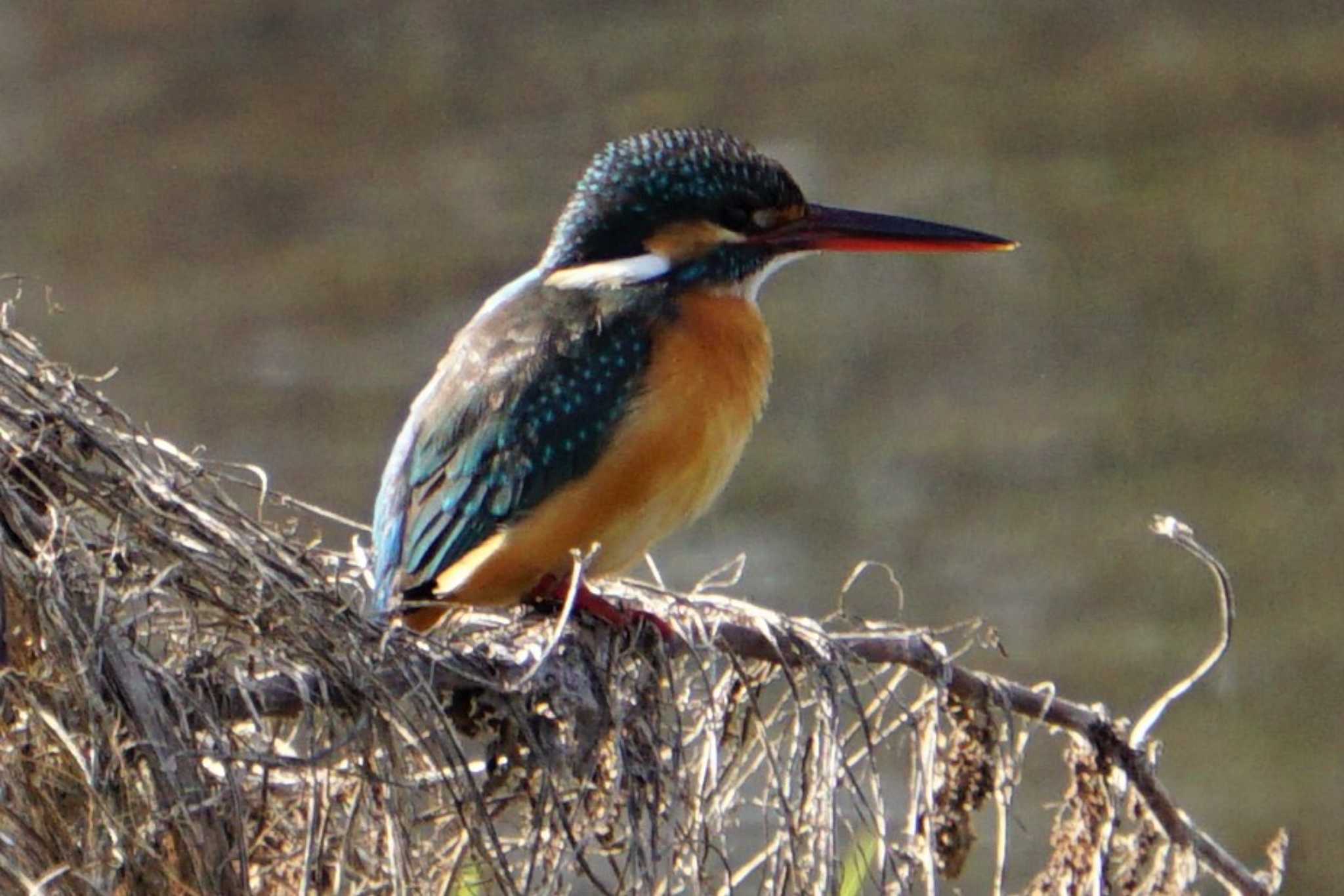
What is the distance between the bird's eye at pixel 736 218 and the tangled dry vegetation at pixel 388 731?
0.62 metres

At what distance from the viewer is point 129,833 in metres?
1.48

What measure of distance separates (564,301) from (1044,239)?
2.83m

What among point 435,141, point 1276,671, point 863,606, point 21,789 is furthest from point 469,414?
point 435,141

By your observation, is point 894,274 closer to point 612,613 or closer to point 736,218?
point 736,218

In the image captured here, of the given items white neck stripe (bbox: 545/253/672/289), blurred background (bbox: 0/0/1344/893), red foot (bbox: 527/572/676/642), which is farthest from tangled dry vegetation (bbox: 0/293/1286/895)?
blurred background (bbox: 0/0/1344/893)

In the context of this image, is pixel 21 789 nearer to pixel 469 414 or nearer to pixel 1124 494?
pixel 469 414

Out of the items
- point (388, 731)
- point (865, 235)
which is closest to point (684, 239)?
point (865, 235)

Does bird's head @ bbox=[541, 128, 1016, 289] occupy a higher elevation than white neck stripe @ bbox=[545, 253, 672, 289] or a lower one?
higher

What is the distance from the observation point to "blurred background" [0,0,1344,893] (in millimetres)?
4629

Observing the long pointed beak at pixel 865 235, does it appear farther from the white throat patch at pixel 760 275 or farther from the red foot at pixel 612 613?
the red foot at pixel 612 613

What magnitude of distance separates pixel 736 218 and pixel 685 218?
0.06 m

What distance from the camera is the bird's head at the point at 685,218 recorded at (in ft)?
8.13

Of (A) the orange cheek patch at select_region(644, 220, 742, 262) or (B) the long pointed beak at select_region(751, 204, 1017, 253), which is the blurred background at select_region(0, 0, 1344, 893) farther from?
(A) the orange cheek patch at select_region(644, 220, 742, 262)

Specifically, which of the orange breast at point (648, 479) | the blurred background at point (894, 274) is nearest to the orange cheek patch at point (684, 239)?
the orange breast at point (648, 479)
